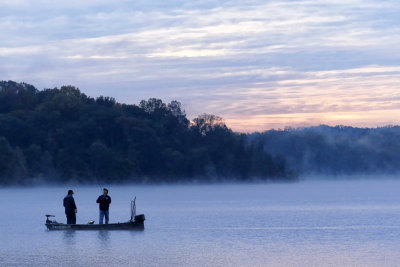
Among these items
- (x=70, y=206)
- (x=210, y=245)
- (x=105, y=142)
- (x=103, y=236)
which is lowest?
(x=210, y=245)

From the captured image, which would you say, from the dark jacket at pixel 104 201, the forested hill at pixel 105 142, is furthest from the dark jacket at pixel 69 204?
the forested hill at pixel 105 142

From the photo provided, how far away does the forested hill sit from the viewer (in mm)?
128500

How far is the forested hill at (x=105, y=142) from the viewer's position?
12850 cm

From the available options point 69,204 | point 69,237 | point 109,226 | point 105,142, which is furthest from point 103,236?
point 105,142

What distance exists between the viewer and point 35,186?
132m

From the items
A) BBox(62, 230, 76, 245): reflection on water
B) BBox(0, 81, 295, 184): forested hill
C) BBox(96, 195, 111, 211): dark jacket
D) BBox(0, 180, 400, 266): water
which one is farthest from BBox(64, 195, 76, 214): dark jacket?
BBox(0, 81, 295, 184): forested hill

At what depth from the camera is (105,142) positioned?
13488 centimetres

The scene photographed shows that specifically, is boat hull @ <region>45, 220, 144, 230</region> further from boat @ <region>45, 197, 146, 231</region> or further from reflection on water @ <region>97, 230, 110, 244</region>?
reflection on water @ <region>97, 230, 110, 244</region>

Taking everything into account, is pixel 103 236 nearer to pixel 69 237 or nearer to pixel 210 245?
pixel 69 237

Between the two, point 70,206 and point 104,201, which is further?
point 70,206

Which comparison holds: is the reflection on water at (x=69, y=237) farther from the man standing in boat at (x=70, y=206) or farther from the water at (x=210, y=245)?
the man standing in boat at (x=70, y=206)

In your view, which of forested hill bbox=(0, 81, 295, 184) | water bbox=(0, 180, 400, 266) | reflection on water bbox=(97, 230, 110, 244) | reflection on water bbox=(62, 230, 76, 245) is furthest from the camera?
forested hill bbox=(0, 81, 295, 184)

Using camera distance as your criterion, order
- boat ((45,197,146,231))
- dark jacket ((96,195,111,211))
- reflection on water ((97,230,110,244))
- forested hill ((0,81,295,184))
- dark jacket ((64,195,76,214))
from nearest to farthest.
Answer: reflection on water ((97,230,110,244)), dark jacket ((96,195,111,211)), dark jacket ((64,195,76,214)), boat ((45,197,146,231)), forested hill ((0,81,295,184))

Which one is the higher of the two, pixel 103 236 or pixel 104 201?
pixel 104 201
